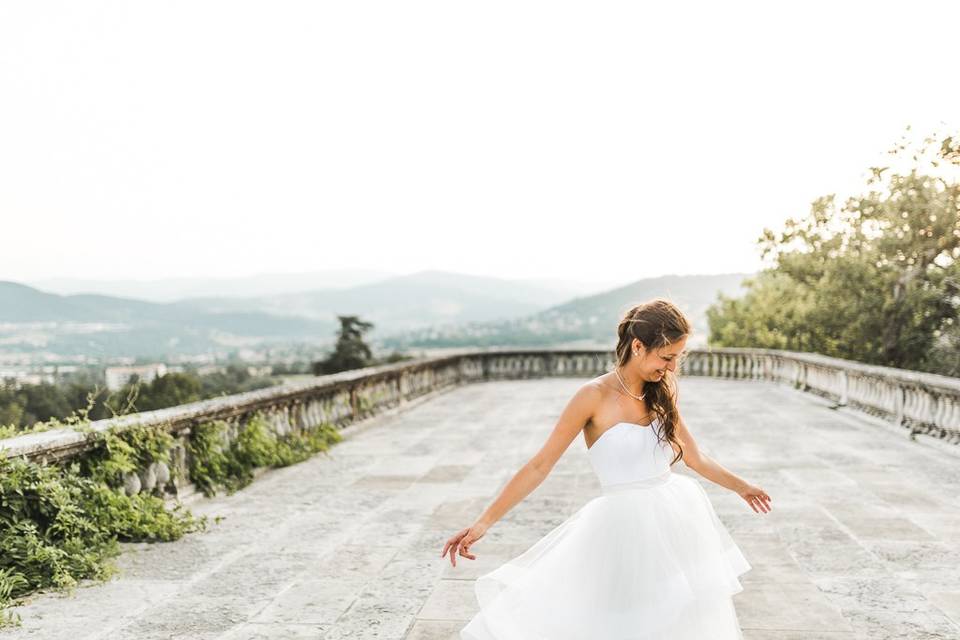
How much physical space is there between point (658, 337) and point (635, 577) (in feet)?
2.82

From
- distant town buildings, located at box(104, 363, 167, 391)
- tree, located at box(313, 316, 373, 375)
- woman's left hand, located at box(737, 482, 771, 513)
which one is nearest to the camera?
woman's left hand, located at box(737, 482, 771, 513)

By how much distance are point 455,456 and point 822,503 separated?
434cm

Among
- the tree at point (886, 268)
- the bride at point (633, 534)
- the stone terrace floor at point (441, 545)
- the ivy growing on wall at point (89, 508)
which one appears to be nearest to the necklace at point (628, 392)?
the bride at point (633, 534)

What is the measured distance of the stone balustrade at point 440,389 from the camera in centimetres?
708

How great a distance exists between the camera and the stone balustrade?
7077mm

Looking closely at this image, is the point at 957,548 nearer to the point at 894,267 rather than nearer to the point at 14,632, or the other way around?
the point at 14,632

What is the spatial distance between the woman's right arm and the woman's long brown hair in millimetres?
202

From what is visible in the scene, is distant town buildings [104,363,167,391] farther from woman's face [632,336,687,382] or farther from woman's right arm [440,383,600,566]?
woman's face [632,336,687,382]

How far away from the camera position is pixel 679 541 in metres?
3.06

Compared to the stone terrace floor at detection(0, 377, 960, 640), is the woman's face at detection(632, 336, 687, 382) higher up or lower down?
higher up

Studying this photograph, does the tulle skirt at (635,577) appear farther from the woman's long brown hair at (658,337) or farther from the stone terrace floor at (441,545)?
the stone terrace floor at (441,545)

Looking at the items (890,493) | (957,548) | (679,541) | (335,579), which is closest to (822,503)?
(890,493)

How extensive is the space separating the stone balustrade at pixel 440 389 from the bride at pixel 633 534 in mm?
3879

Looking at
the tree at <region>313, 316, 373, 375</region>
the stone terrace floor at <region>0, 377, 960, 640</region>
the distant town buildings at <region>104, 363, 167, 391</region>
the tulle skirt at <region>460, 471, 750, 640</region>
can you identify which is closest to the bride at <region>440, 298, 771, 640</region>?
the tulle skirt at <region>460, 471, 750, 640</region>
